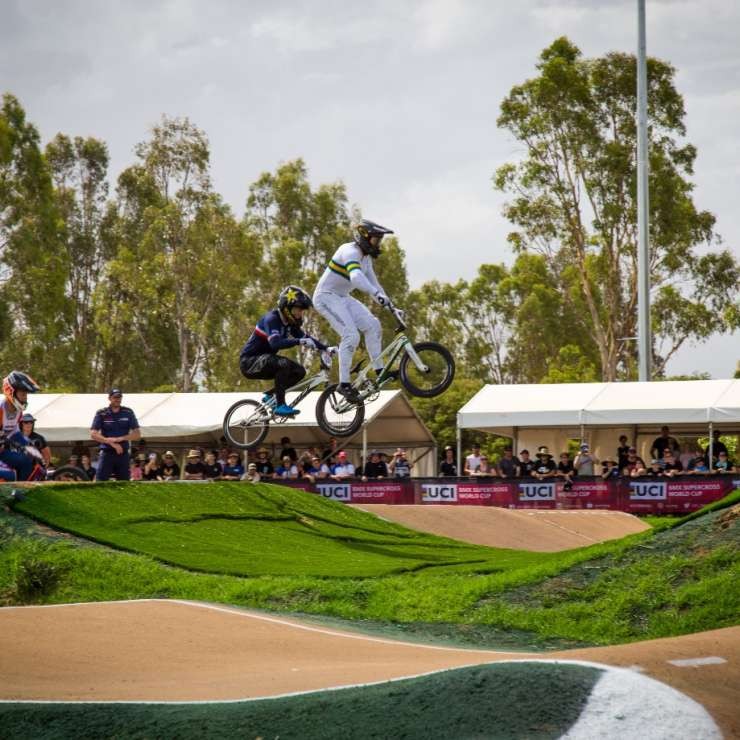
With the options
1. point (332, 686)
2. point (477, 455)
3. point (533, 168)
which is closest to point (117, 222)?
point (533, 168)

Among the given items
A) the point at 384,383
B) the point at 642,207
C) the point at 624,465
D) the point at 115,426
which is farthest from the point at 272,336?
the point at 642,207

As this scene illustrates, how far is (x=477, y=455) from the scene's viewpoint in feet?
105

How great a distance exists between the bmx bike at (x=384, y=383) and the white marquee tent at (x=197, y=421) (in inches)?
620

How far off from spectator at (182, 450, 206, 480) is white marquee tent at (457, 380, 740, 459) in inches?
305

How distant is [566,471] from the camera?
1164 inches

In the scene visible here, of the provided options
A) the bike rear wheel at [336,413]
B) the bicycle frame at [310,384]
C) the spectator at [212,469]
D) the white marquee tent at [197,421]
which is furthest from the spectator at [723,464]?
the bicycle frame at [310,384]

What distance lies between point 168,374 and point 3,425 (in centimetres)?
5529

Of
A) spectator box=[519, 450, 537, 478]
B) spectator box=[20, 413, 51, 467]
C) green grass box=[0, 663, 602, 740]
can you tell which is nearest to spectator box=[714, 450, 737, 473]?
spectator box=[519, 450, 537, 478]

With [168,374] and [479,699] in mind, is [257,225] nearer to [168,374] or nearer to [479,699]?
[168,374]

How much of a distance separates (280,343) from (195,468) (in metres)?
11.9

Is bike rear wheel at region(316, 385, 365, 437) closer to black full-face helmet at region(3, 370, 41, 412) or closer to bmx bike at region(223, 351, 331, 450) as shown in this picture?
bmx bike at region(223, 351, 331, 450)

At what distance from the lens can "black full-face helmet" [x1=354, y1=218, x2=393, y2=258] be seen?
1627 cm

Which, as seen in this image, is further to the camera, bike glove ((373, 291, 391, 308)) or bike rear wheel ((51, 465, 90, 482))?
bike rear wheel ((51, 465, 90, 482))

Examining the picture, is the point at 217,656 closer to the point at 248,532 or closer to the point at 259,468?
the point at 248,532
